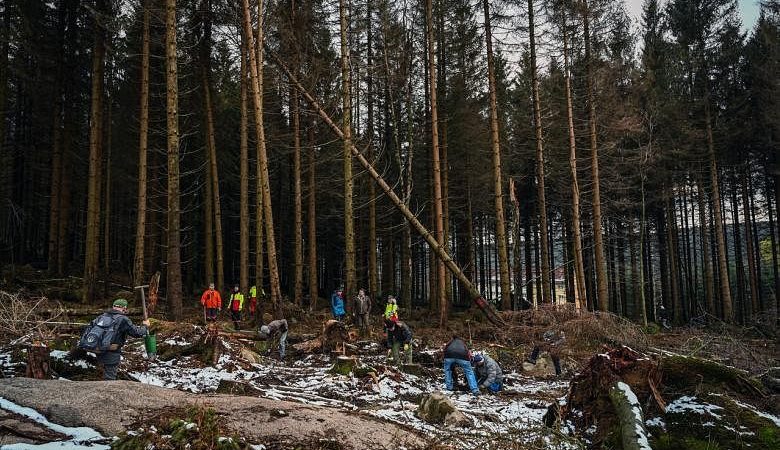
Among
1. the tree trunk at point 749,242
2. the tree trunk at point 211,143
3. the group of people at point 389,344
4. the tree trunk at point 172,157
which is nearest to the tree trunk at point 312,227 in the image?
the tree trunk at point 211,143

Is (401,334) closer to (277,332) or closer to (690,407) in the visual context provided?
(277,332)

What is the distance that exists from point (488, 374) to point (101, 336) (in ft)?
23.1

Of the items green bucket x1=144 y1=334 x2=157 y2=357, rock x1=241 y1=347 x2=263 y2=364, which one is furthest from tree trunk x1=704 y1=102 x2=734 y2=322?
green bucket x1=144 y1=334 x2=157 y2=357

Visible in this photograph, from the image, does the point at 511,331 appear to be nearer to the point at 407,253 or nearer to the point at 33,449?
the point at 407,253

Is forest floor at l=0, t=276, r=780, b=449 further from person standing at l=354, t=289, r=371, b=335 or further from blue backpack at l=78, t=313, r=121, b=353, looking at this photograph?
person standing at l=354, t=289, r=371, b=335

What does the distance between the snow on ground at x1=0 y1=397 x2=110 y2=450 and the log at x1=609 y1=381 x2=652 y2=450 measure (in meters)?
4.73

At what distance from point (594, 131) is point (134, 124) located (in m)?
21.0

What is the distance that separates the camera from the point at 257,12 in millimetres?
13867

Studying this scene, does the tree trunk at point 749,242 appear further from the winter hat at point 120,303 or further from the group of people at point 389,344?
the winter hat at point 120,303

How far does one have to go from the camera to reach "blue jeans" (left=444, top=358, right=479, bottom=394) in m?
9.06

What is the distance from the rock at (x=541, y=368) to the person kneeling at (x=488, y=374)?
6.44 feet

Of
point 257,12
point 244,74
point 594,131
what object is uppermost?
point 257,12

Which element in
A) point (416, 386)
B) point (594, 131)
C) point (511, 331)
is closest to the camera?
point (416, 386)

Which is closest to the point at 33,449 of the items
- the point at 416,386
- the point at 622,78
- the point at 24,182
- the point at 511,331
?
the point at 416,386
